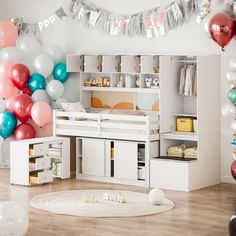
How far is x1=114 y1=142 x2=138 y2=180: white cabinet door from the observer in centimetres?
784

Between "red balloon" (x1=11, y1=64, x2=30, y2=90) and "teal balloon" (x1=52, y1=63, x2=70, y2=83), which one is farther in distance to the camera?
"teal balloon" (x1=52, y1=63, x2=70, y2=83)

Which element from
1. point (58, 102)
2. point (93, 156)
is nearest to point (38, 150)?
point (93, 156)

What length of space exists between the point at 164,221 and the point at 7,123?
3.33 metres

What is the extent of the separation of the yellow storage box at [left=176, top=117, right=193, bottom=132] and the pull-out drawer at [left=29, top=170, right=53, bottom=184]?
1.54m

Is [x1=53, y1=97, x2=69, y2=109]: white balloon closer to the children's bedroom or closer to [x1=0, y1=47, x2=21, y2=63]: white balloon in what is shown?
the children's bedroom

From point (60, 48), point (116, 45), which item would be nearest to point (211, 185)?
point (116, 45)

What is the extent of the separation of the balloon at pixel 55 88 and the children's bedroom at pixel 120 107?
0.04 feet

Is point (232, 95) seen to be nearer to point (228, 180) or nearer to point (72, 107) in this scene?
point (228, 180)

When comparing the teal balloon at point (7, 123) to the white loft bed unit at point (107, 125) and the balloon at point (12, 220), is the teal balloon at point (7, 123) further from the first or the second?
the balloon at point (12, 220)

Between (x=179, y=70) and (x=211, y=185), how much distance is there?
134 cm

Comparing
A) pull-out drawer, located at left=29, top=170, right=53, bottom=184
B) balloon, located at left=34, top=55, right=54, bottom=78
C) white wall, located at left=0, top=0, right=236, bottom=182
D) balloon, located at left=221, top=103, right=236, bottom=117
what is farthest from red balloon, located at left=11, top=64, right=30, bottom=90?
balloon, located at left=221, top=103, right=236, bottom=117

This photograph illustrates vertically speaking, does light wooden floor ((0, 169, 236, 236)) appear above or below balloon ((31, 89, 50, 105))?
below

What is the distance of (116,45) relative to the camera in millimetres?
8578

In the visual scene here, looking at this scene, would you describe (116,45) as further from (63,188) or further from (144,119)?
(63,188)
